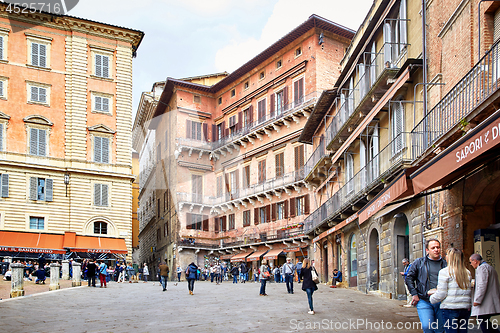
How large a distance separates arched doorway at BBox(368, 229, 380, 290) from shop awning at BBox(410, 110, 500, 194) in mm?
10968

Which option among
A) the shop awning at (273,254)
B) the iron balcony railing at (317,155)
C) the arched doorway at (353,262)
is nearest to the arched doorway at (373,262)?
the arched doorway at (353,262)

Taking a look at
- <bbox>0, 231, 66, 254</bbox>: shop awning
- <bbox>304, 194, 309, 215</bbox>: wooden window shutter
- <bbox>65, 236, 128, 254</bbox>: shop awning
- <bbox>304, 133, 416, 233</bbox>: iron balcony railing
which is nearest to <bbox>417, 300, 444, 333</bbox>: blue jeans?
<bbox>304, 133, 416, 233</bbox>: iron balcony railing

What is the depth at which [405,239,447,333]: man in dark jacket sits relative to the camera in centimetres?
743

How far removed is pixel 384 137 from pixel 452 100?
858 centimetres

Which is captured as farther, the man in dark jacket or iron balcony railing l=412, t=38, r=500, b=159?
iron balcony railing l=412, t=38, r=500, b=159

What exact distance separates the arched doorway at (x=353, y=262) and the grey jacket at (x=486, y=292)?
18.0 meters

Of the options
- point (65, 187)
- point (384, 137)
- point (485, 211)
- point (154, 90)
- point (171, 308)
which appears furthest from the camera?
point (154, 90)

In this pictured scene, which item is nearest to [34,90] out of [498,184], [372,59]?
[372,59]

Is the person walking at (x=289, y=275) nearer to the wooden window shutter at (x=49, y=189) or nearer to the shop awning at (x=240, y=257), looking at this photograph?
the wooden window shutter at (x=49, y=189)

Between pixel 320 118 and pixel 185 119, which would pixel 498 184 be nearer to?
pixel 320 118

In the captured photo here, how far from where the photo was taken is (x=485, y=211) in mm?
13062

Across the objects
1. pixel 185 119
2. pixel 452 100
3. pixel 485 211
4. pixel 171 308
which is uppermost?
pixel 185 119

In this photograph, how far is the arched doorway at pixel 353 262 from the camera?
85.3 feet

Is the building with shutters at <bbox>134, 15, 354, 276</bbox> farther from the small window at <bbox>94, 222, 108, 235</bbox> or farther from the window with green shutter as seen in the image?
the window with green shutter
